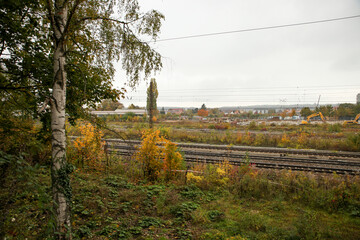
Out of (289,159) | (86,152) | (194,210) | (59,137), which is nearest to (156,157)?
(194,210)

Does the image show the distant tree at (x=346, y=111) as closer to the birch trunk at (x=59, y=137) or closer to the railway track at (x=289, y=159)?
the railway track at (x=289, y=159)

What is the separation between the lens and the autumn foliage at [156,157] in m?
8.45

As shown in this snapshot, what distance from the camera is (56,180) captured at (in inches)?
128

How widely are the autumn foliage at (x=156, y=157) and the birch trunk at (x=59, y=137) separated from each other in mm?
5108

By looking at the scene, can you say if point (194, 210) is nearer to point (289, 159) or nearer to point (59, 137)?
point (59, 137)

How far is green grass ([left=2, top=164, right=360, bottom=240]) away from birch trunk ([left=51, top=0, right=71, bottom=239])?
278 mm

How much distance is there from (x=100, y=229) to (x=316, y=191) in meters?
7.83

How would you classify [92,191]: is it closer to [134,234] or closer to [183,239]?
[134,234]

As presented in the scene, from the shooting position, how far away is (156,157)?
8.53m

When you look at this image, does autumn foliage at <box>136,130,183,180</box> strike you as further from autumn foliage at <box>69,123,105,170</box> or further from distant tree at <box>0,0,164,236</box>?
distant tree at <box>0,0,164,236</box>

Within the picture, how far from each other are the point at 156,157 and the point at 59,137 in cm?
557

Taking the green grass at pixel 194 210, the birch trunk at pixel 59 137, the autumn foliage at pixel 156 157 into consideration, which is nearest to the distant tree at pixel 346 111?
the green grass at pixel 194 210

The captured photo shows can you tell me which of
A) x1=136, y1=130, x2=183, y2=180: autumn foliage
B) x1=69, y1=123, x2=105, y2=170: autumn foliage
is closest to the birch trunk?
x1=136, y1=130, x2=183, y2=180: autumn foliage

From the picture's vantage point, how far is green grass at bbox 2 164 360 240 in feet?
15.3
